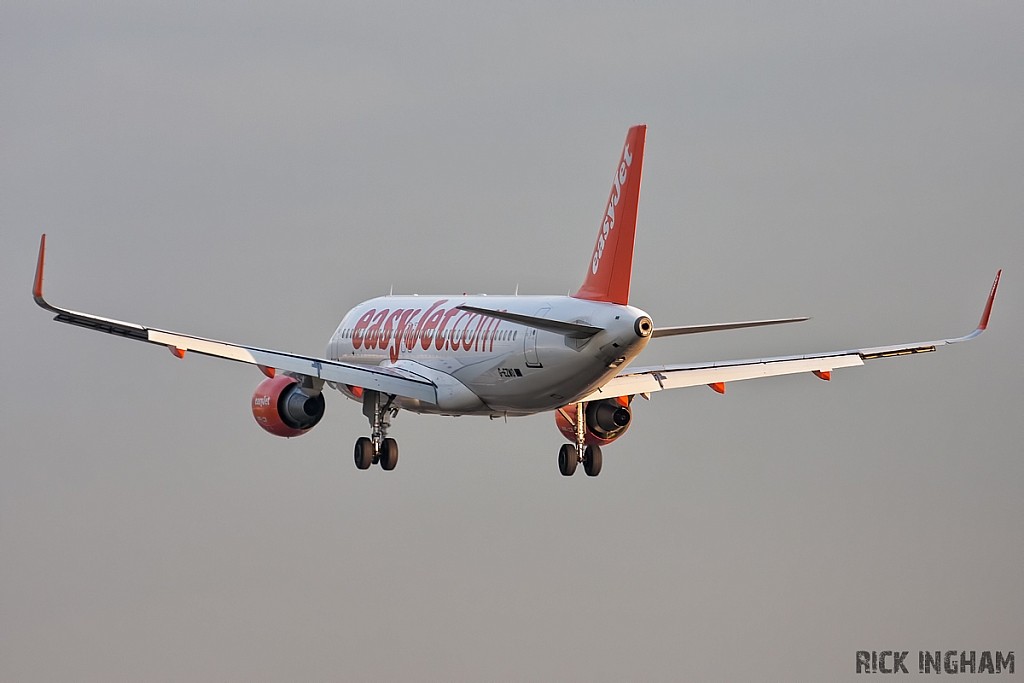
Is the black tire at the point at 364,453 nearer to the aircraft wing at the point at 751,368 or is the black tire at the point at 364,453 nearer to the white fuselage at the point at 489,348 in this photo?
the white fuselage at the point at 489,348

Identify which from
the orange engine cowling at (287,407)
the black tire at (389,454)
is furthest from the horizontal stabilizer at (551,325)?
the orange engine cowling at (287,407)

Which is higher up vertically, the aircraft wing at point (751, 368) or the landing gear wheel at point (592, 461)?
the aircraft wing at point (751, 368)

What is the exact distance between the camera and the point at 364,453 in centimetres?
4750

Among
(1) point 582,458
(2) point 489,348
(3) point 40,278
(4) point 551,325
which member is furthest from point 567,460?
(3) point 40,278

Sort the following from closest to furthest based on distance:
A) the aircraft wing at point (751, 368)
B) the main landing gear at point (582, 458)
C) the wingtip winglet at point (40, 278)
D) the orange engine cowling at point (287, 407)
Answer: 1. the wingtip winglet at point (40, 278)
2. the aircraft wing at point (751, 368)
3. the main landing gear at point (582, 458)
4. the orange engine cowling at point (287, 407)

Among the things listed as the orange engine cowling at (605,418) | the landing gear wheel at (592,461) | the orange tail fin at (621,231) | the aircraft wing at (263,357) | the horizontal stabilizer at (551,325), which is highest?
the orange tail fin at (621,231)

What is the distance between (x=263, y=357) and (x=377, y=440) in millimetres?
5407

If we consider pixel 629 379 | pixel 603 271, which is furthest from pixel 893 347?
pixel 603 271

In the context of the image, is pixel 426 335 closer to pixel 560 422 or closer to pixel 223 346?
pixel 560 422

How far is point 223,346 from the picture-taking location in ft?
140

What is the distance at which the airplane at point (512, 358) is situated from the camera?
39.8m

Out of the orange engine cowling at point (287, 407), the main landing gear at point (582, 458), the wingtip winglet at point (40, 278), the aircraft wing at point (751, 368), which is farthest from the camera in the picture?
the orange engine cowling at point (287, 407)

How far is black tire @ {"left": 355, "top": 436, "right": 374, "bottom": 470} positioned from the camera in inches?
1870

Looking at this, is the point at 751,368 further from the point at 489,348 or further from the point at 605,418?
the point at 489,348
